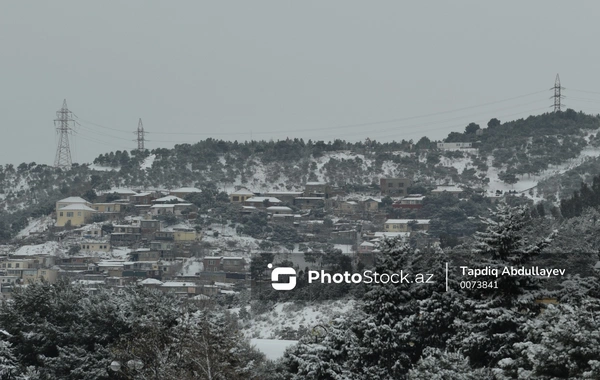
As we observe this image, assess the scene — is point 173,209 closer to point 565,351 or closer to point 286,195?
point 286,195

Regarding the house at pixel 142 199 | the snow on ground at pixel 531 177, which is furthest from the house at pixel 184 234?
the snow on ground at pixel 531 177

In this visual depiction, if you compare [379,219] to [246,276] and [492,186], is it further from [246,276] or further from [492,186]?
[246,276]

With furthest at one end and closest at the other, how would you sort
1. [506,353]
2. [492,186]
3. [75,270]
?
[492,186], [75,270], [506,353]

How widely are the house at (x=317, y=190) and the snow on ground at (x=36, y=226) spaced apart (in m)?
19.1

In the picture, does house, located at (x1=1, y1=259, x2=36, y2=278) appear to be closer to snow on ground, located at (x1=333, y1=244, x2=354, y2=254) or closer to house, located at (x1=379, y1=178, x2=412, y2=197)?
snow on ground, located at (x1=333, y1=244, x2=354, y2=254)

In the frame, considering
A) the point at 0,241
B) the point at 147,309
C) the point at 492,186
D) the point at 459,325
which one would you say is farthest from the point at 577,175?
the point at 459,325

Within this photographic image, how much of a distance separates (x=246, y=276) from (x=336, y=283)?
914 inches

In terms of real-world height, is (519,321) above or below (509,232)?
below

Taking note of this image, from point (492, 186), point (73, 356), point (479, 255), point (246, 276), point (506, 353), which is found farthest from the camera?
point (492, 186)

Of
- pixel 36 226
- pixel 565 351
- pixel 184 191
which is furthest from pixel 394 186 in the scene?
pixel 565 351

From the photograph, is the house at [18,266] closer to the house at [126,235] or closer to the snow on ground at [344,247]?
the house at [126,235]

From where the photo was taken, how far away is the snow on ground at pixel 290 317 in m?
43.3

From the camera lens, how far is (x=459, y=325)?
19781 millimetres

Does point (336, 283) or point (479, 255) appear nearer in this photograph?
point (479, 255)
